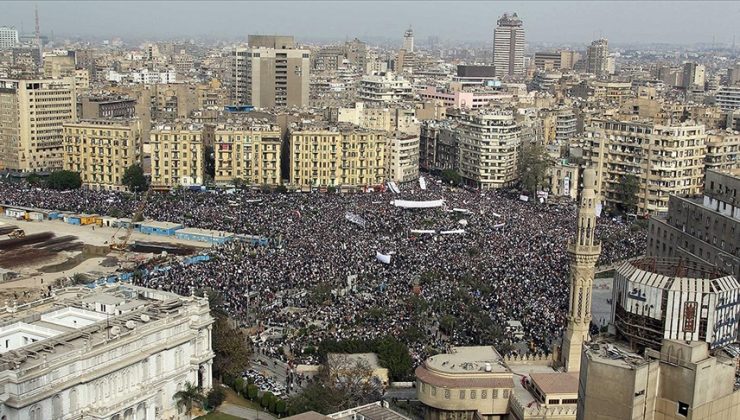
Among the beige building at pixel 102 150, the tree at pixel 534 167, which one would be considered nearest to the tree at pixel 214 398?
the tree at pixel 534 167

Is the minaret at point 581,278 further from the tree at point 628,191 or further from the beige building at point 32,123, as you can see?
the beige building at point 32,123

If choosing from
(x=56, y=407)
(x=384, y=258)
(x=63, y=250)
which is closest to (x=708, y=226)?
(x=384, y=258)

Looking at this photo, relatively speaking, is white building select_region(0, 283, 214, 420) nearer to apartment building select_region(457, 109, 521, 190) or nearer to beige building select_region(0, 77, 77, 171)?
apartment building select_region(457, 109, 521, 190)

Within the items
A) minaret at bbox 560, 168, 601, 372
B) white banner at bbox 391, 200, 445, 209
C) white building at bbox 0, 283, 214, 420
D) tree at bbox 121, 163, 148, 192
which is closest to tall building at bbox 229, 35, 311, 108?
tree at bbox 121, 163, 148, 192

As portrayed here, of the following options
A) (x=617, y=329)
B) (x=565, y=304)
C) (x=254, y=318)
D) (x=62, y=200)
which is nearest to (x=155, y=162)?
(x=62, y=200)

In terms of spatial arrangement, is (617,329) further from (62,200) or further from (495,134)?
(495,134)

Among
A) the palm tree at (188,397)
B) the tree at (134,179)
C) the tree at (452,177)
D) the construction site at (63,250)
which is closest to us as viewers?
the palm tree at (188,397)
